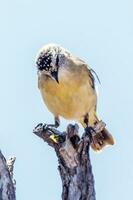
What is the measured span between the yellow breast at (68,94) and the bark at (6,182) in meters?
2.58

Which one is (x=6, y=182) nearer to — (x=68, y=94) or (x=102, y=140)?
(x=68, y=94)

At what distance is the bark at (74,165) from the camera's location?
237 inches

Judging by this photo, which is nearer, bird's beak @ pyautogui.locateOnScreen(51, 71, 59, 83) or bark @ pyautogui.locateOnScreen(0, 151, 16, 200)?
bark @ pyautogui.locateOnScreen(0, 151, 16, 200)

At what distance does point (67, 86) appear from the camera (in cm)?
849

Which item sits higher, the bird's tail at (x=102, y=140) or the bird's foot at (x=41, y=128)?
the bird's tail at (x=102, y=140)

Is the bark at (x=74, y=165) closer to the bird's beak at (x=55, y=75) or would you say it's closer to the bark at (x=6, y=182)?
the bark at (x=6, y=182)

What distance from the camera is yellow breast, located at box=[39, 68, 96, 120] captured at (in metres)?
8.48

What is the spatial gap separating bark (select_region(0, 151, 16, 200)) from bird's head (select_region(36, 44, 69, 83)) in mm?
2608

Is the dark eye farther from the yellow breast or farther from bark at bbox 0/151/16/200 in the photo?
bark at bbox 0/151/16/200

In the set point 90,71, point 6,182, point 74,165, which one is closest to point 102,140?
point 90,71

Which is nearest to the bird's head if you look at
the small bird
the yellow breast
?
the small bird

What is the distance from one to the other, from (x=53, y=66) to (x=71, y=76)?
30 centimetres

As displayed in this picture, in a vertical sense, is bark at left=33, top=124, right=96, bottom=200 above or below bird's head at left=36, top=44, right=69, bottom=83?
below

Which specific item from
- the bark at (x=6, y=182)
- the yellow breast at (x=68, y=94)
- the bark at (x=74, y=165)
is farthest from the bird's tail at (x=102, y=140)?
the bark at (x=6, y=182)
